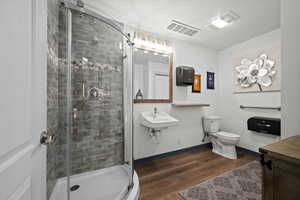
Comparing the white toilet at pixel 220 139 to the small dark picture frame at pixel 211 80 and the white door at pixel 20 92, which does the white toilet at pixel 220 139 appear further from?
the white door at pixel 20 92

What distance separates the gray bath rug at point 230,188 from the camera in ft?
4.54

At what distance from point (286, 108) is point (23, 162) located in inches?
76.7

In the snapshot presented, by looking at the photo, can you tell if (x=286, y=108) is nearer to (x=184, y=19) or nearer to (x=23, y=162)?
(x=184, y=19)

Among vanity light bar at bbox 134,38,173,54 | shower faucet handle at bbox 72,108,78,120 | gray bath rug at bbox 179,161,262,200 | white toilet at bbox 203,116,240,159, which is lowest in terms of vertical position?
gray bath rug at bbox 179,161,262,200

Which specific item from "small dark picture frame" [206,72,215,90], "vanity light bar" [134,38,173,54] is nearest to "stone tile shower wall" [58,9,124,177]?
"vanity light bar" [134,38,173,54]

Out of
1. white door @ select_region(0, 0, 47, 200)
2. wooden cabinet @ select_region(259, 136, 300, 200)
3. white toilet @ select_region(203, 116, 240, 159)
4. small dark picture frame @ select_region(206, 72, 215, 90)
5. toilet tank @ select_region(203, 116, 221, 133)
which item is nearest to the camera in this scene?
white door @ select_region(0, 0, 47, 200)

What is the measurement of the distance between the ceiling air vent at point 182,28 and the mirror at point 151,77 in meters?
0.47

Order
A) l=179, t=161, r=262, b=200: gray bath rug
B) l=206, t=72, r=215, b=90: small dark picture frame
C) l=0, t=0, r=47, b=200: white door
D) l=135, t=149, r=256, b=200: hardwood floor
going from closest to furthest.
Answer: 1. l=0, t=0, r=47, b=200: white door
2. l=179, t=161, r=262, b=200: gray bath rug
3. l=135, t=149, r=256, b=200: hardwood floor
4. l=206, t=72, r=215, b=90: small dark picture frame

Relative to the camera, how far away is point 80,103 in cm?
151

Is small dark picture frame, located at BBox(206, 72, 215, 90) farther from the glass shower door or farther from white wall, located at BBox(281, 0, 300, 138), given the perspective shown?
the glass shower door

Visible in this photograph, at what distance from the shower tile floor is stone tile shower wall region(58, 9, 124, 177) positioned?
0.28 ft

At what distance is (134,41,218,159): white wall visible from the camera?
2141 millimetres

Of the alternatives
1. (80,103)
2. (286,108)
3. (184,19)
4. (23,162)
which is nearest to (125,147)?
(80,103)

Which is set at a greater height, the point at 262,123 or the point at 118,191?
the point at 262,123
